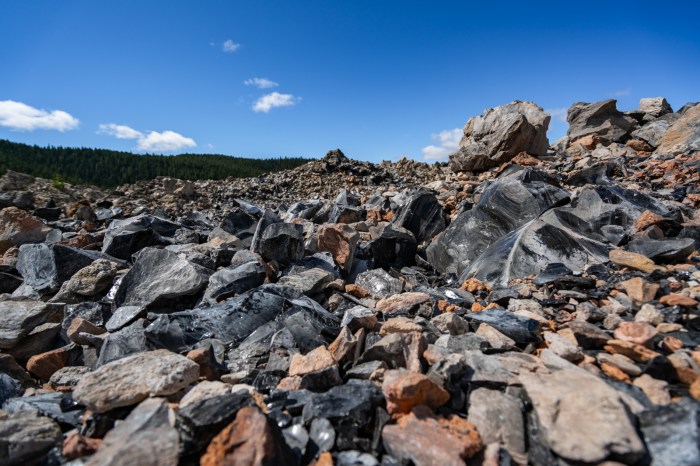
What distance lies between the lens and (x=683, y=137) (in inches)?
403

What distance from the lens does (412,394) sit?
67.2 inches

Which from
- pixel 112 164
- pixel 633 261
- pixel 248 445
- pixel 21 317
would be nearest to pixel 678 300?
pixel 633 261

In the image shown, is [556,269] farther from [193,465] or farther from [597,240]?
[193,465]

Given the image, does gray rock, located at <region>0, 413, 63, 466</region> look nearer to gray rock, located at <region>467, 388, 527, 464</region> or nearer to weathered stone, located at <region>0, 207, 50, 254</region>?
gray rock, located at <region>467, 388, 527, 464</region>

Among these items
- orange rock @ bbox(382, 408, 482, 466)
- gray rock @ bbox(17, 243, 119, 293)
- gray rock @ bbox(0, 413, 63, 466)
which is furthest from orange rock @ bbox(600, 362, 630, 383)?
gray rock @ bbox(17, 243, 119, 293)

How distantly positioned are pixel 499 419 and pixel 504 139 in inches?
418

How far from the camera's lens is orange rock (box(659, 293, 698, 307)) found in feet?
7.61

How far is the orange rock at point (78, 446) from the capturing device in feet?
5.22

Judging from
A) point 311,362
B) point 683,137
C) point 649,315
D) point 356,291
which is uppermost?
point 683,137

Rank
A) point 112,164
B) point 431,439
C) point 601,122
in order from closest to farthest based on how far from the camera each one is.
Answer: point 431,439 → point 601,122 → point 112,164

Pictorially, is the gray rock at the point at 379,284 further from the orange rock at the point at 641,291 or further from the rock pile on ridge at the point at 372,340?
the orange rock at the point at 641,291

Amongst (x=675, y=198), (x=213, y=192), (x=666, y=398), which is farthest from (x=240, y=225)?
(x=213, y=192)

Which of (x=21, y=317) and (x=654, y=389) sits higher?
(x=654, y=389)

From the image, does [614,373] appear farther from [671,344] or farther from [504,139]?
[504,139]
